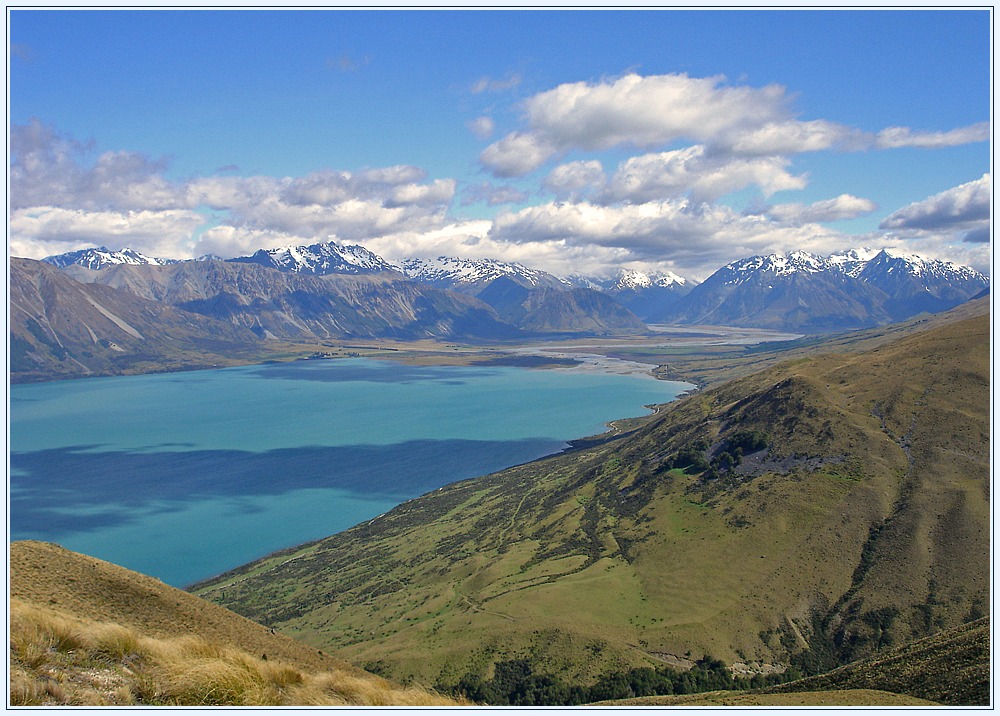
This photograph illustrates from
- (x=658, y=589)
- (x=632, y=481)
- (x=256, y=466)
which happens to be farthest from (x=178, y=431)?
(x=658, y=589)

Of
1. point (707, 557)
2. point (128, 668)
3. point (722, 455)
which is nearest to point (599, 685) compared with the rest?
point (707, 557)

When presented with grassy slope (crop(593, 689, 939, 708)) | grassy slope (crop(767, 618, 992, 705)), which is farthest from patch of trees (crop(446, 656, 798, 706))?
grassy slope (crop(593, 689, 939, 708))

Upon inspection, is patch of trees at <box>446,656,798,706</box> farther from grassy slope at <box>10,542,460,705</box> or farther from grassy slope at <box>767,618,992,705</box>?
grassy slope at <box>10,542,460,705</box>

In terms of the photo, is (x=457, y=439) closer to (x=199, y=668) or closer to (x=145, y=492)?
(x=145, y=492)

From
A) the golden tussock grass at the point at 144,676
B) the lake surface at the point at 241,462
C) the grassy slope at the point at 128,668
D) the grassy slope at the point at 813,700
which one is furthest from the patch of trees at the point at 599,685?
the lake surface at the point at 241,462

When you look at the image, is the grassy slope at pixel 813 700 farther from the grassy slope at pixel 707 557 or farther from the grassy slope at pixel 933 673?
the grassy slope at pixel 707 557

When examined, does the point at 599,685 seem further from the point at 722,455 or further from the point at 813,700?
the point at 722,455
